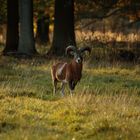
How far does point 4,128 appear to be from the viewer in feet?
39.3

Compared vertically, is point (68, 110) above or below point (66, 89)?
above

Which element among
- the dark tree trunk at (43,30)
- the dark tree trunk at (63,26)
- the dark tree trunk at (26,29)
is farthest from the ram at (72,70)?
the dark tree trunk at (43,30)

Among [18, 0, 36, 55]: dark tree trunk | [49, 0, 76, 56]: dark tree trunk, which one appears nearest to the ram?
[18, 0, 36, 55]: dark tree trunk

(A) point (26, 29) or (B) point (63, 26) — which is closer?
(A) point (26, 29)

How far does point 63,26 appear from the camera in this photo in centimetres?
3020

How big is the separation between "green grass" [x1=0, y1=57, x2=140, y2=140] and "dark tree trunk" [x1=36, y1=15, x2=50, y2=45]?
70.9 feet

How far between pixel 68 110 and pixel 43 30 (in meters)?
31.4

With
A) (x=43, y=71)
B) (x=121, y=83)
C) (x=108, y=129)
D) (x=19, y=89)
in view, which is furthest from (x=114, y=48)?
(x=108, y=129)

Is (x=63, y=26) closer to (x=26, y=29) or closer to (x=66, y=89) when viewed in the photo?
(x=26, y=29)

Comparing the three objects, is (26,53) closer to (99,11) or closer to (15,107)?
(99,11)

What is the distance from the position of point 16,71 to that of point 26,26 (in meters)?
7.37

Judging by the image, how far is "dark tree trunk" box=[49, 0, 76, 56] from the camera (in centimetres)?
2975

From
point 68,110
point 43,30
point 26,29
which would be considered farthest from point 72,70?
point 43,30

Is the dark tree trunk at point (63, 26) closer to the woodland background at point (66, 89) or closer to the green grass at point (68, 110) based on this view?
the woodland background at point (66, 89)
